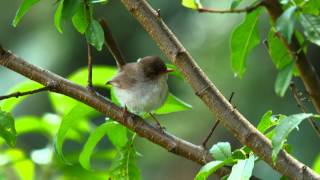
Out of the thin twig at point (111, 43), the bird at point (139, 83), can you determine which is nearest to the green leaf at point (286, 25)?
the thin twig at point (111, 43)

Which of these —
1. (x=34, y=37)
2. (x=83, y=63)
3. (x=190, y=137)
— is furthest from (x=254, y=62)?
(x=34, y=37)

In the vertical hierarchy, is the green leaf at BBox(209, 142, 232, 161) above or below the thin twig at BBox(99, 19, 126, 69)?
above

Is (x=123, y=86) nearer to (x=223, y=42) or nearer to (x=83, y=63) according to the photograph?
(x=223, y=42)

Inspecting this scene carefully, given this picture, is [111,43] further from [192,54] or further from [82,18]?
[192,54]

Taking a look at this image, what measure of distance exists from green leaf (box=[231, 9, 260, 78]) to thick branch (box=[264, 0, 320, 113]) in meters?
0.22

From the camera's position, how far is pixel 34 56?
540 centimetres

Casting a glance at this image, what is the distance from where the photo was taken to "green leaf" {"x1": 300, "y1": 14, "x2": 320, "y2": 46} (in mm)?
1332

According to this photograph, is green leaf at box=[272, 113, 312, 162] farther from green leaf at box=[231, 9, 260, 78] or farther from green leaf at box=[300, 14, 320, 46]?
green leaf at box=[231, 9, 260, 78]

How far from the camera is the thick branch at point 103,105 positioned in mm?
1820

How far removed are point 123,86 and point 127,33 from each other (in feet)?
9.16

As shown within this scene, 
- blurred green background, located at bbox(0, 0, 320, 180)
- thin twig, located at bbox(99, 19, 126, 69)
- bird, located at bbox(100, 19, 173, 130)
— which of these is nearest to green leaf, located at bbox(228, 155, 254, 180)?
thin twig, located at bbox(99, 19, 126, 69)

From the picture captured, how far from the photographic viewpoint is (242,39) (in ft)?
5.70

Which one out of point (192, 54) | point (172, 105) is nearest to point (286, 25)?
point (172, 105)

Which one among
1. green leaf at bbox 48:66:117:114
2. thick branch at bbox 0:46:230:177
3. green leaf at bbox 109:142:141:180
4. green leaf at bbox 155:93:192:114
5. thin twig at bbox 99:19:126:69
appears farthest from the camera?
green leaf at bbox 48:66:117:114
